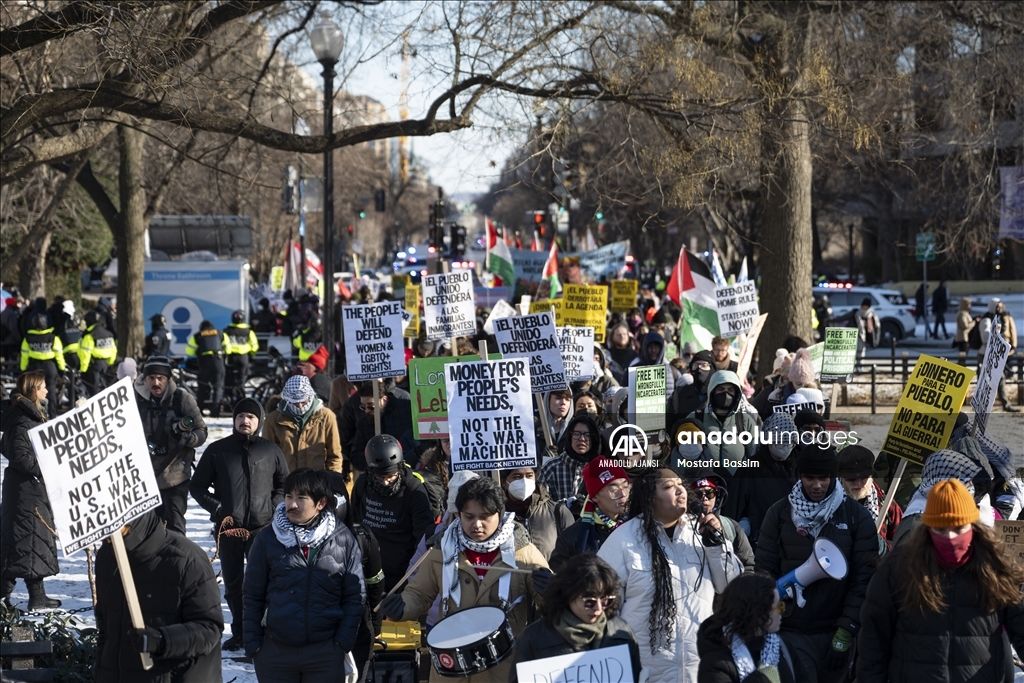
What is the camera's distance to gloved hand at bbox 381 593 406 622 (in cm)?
574

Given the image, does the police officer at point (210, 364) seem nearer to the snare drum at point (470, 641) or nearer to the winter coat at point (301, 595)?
the winter coat at point (301, 595)

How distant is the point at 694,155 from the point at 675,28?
261cm

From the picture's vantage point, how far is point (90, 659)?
22.1ft

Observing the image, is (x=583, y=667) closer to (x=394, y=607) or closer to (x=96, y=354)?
(x=394, y=607)

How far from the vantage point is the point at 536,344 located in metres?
10.8

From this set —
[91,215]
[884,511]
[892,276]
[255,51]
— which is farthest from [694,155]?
[892,276]

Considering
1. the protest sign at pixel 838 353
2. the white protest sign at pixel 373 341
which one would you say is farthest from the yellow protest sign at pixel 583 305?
the white protest sign at pixel 373 341

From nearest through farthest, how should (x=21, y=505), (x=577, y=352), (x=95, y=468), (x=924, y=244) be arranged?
(x=95, y=468)
(x=21, y=505)
(x=577, y=352)
(x=924, y=244)

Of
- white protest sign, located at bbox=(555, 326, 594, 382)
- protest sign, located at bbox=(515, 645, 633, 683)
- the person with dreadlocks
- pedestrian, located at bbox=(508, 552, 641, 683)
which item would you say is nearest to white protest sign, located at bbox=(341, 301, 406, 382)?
white protest sign, located at bbox=(555, 326, 594, 382)

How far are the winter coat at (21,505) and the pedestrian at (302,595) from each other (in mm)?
3738

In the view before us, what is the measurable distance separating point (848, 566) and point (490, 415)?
7.64 ft

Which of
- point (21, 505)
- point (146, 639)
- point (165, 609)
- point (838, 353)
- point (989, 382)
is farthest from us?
point (838, 353)

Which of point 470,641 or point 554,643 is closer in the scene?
point 554,643

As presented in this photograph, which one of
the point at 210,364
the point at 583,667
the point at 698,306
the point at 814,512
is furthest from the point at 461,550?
the point at 210,364
